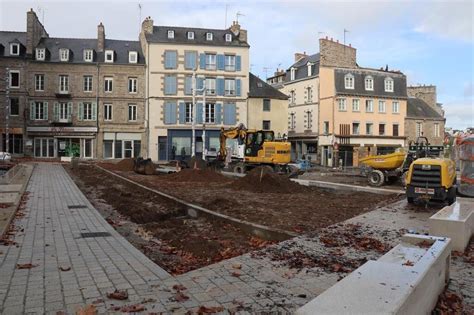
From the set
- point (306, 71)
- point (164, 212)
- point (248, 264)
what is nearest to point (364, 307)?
point (248, 264)

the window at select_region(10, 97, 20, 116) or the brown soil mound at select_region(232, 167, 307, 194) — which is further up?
the window at select_region(10, 97, 20, 116)

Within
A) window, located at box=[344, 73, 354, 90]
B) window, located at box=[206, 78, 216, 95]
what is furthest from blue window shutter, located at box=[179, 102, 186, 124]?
window, located at box=[344, 73, 354, 90]

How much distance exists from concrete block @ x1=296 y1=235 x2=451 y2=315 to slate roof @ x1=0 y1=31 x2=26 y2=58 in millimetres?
49482

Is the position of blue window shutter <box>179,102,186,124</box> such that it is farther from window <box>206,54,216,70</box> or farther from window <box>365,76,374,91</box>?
window <box>365,76,374,91</box>

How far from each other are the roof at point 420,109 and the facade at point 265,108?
16.1 m

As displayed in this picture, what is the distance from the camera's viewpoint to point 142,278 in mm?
5691

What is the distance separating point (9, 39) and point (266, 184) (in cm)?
4165

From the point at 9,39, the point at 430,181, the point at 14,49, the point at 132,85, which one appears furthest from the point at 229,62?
the point at 430,181

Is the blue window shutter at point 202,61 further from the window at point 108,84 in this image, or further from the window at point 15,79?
the window at point 15,79

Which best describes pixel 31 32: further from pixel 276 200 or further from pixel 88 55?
pixel 276 200

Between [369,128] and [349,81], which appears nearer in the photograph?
Result: [349,81]

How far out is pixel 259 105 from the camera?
49375mm

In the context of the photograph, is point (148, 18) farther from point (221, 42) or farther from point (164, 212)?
point (164, 212)

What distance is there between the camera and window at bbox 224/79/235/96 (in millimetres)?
48500
